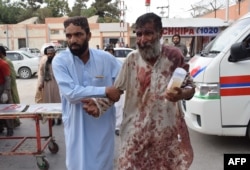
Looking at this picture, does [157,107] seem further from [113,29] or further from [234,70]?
[113,29]

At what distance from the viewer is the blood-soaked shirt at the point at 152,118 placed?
7.12ft

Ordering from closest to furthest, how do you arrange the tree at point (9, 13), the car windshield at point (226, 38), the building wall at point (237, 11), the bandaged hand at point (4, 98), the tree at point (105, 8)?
the car windshield at point (226, 38), the bandaged hand at point (4, 98), the building wall at point (237, 11), the tree at point (9, 13), the tree at point (105, 8)

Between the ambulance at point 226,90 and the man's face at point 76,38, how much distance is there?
8.00ft

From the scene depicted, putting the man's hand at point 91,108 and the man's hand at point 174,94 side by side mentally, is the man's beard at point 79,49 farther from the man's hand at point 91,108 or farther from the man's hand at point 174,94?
the man's hand at point 174,94

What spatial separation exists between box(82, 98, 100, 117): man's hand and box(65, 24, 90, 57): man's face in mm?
393

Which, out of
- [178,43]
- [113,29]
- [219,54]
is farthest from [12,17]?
[219,54]

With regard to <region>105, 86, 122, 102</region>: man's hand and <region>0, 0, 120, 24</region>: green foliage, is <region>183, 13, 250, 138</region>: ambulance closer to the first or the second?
<region>105, 86, 122, 102</region>: man's hand

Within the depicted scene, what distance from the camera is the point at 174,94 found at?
1.96 metres

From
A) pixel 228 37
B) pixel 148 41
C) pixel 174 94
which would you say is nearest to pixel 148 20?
pixel 148 41

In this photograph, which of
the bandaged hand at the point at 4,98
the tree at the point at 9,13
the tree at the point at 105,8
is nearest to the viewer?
the bandaged hand at the point at 4,98

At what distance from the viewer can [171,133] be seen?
2.21m

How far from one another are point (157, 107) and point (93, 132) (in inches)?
21.6

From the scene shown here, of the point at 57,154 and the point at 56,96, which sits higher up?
the point at 56,96

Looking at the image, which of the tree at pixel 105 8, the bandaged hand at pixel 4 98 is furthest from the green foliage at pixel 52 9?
the bandaged hand at pixel 4 98
